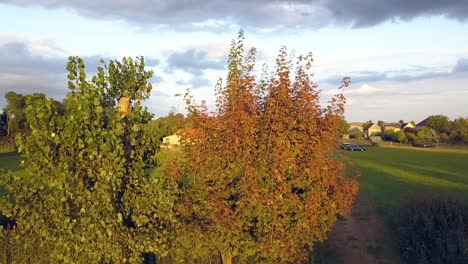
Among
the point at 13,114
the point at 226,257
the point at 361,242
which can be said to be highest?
the point at 13,114

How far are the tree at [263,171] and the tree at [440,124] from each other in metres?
121

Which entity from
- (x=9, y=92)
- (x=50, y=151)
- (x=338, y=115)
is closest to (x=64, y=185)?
(x=50, y=151)

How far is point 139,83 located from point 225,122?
2.94 metres

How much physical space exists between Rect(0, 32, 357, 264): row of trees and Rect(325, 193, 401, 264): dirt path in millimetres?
6597

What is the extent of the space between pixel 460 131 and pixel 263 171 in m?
113

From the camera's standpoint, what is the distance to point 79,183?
6.33 meters

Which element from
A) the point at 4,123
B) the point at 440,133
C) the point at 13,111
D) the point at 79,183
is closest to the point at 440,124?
the point at 440,133

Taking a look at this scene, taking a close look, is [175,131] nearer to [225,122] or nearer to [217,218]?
[225,122]

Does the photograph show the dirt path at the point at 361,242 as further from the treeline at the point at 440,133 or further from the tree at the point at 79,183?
the treeline at the point at 440,133

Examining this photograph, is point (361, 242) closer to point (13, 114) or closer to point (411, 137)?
point (13, 114)

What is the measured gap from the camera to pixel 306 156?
987cm

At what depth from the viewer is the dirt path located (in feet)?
55.7

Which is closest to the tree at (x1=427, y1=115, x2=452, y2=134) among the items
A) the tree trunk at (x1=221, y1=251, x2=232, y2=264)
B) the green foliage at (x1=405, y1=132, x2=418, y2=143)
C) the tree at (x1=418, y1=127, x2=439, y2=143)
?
the tree at (x1=418, y1=127, x2=439, y2=143)

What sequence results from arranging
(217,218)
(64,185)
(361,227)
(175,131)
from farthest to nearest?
1. (361,227)
2. (175,131)
3. (217,218)
4. (64,185)
